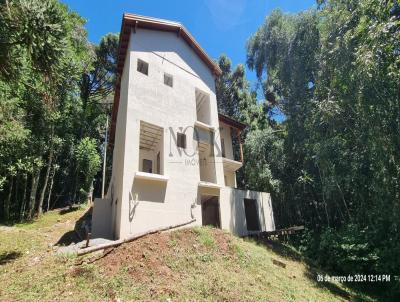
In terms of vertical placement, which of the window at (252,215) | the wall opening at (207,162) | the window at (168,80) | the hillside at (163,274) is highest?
the window at (168,80)

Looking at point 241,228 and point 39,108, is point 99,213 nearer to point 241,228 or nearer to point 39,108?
point 241,228

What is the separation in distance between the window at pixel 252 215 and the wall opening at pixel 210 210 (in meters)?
2.58

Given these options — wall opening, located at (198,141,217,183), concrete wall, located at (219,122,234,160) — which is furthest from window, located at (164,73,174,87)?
concrete wall, located at (219,122,234,160)

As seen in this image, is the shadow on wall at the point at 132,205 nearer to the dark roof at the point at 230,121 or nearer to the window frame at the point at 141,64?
the window frame at the point at 141,64

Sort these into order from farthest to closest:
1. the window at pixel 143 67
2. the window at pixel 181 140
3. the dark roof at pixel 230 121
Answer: the dark roof at pixel 230 121 < the window at pixel 143 67 < the window at pixel 181 140

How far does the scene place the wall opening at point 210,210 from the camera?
1490 centimetres

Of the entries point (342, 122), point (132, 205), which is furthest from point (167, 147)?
point (342, 122)

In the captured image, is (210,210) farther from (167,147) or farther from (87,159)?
(87,159)

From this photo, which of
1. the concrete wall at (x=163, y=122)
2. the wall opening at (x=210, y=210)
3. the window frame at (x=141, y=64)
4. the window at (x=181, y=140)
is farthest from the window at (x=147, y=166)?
the window frame at (x=141, y=64)

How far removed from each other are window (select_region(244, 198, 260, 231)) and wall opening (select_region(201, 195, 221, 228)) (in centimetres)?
258

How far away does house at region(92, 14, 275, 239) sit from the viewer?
11.5m

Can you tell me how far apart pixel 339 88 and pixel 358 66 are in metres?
2.88

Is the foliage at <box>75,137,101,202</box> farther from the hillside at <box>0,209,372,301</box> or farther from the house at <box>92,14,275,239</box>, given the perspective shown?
the hillside at <box>0,209,372,301</box>

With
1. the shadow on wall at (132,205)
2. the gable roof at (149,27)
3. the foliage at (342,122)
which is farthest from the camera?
the gable roof at (149,27)
